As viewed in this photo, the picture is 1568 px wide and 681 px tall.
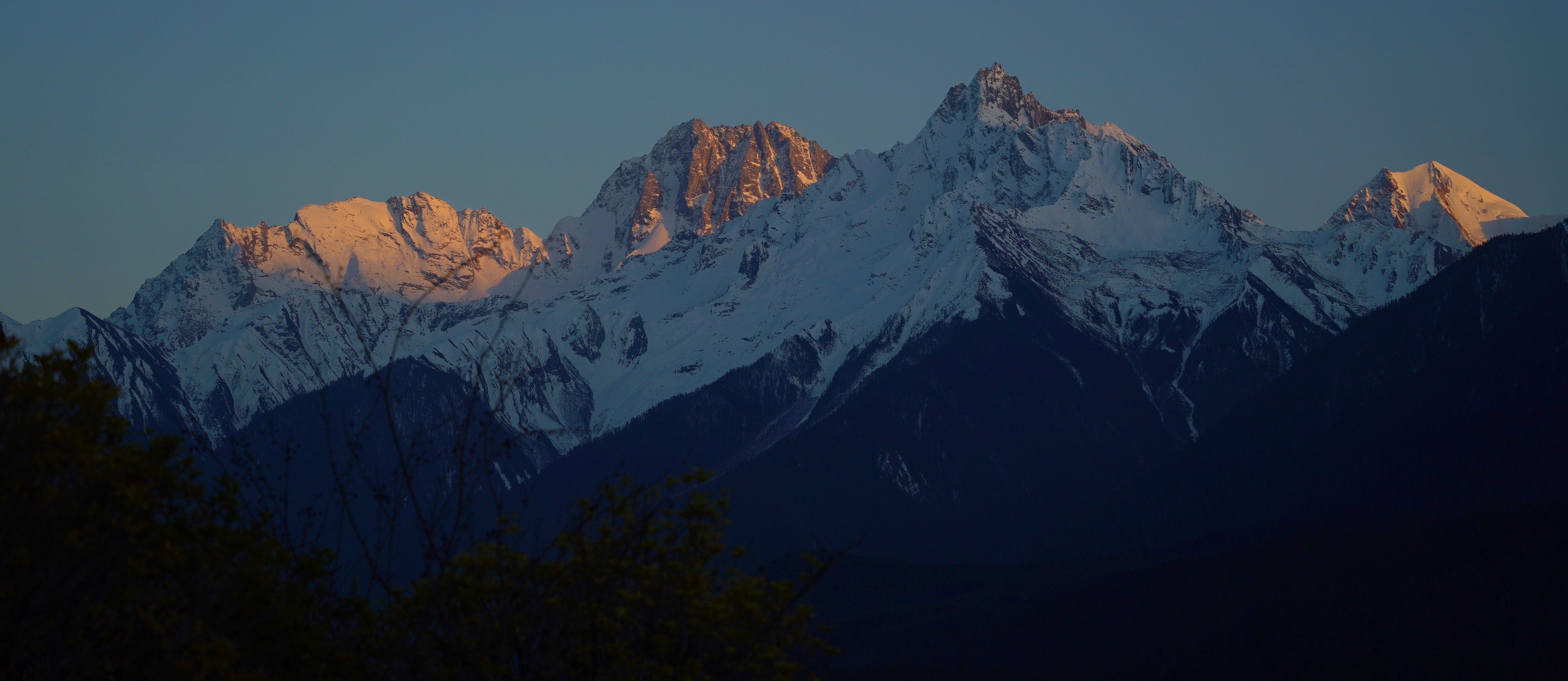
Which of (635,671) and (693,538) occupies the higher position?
(693,538)

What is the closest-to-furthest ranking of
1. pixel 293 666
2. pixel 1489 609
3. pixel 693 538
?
pixel 293 666, pixel 693 538, pixel 1489 609

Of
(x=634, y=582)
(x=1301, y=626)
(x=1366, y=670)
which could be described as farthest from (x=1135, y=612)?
(x=634, y=582)

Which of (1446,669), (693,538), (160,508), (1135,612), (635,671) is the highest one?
(160,508)

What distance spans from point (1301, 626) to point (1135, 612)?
76.2 feet

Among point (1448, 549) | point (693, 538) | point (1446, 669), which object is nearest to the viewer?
point (693, 538)

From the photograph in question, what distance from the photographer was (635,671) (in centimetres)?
3133

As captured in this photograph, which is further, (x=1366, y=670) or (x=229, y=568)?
(x=1366, y=670)

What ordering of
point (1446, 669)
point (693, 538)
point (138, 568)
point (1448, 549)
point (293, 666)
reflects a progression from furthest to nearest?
point (1448, 549) < point (1446, 669) < point (693, 538) < point (293, 666) < point (138, 568)

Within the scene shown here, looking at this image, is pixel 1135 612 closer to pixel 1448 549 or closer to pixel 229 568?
pixel 1448 549

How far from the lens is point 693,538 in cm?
3306

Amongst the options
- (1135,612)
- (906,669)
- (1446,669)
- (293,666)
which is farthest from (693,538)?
(1135,612)

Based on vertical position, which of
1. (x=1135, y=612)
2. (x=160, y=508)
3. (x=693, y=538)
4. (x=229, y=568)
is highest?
(x=160, y=508)

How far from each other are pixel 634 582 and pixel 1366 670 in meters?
140

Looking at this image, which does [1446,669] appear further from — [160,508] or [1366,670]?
[160,508]
